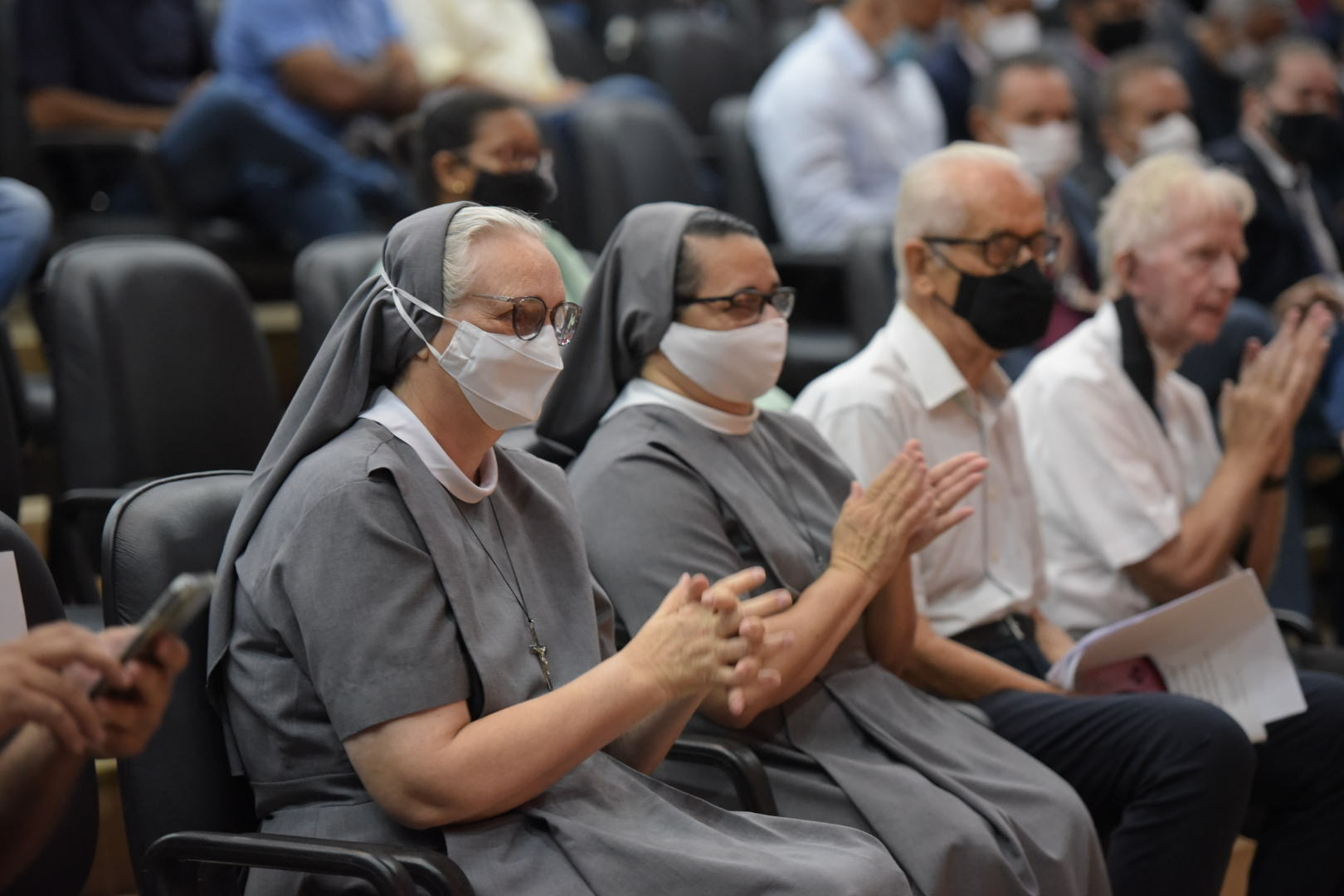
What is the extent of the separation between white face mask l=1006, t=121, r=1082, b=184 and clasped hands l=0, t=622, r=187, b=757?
3671 mm

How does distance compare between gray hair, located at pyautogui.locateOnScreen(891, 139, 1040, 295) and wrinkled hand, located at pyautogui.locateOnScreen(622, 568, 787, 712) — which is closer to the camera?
wrinkled hand, located at pyautogui.locateOnScreen(622, 568, 787, 712)

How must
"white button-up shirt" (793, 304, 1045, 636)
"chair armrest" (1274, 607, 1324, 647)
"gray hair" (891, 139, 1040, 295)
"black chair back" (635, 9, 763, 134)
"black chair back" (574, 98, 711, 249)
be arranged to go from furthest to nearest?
"black chair back" (635, 9, 763, 134) < "black chair back" (574, 98, 711, 249) < "chair armrest" (1274, 607, 1324, 647) < "gray hair" (891, 139, 1040, 295) < "white button-up shirt" (793, 304, 1045, 636)

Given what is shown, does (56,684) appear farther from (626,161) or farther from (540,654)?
(626,161)

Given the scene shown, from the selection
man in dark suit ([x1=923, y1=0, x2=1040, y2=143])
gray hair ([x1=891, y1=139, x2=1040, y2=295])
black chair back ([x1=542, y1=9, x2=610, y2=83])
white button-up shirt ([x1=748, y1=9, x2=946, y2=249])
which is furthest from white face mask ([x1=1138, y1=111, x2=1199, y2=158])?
gray hair ([x1=891, y1=139, x2=1040, y2=295])

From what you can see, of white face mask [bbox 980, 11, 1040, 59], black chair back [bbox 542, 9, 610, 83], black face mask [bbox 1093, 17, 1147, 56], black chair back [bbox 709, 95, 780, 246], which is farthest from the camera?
black face mask [bbox 1093, 17, 1147, 56]

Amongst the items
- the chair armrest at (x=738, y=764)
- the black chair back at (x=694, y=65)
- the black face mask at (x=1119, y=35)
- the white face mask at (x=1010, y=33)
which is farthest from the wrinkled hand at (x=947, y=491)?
the black face mask at (x=1119, y=35)

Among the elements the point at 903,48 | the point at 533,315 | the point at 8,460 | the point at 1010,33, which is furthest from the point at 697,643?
the point at 1010,33

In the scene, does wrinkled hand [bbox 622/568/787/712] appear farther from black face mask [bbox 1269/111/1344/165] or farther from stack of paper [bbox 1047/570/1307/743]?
black face mask [bbox 1269/111/1344/165]

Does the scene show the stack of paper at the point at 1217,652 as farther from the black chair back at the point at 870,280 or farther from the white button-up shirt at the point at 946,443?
the black chair back at the point at 870,280

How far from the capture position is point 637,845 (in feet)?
5.81

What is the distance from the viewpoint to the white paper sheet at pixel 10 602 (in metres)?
1.65

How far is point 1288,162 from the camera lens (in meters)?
4.87

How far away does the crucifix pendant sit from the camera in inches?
74.0

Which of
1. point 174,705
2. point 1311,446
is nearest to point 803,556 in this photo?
point 174,705
